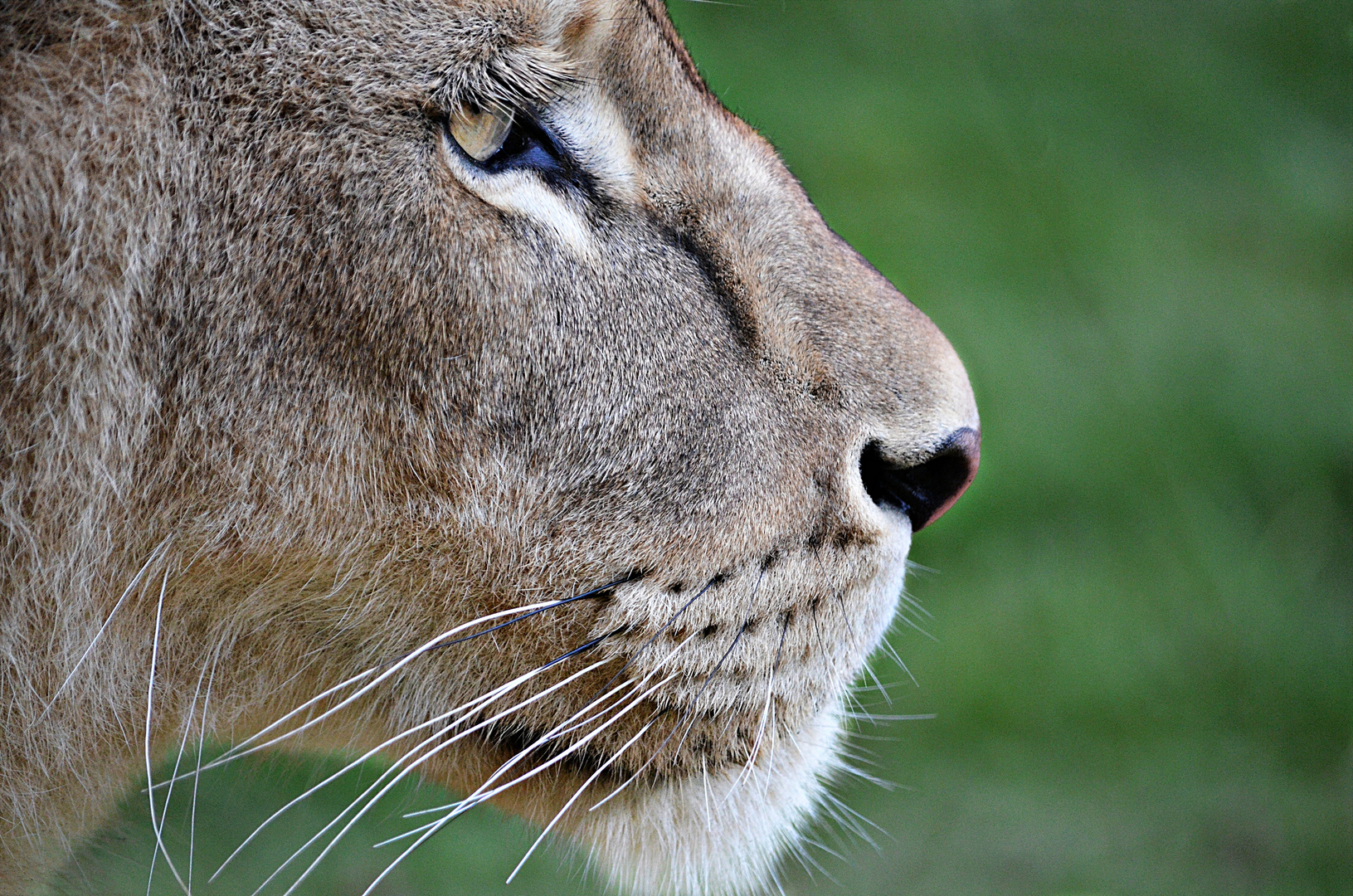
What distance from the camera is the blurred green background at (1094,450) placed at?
12.4 feet

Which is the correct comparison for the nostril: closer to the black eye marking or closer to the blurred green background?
the black eye marking

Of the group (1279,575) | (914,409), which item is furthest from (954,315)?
(914,409)

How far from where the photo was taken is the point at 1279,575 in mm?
5328

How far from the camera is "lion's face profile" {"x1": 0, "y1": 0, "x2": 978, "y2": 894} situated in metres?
1.50

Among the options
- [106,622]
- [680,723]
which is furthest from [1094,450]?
[106,622]

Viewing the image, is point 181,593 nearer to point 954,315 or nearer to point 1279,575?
point 954,315

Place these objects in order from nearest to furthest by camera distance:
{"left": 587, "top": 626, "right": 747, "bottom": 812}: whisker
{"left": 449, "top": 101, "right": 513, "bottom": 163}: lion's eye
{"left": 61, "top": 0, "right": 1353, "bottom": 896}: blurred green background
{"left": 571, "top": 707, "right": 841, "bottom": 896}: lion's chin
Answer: {"left": 449, "top": 101, "right": 513, "bottom": 163}: lion's eye, {"left": 587, "top": 626, "right": 747, "bottom": 812}: whisker, {"left": 571, "top": 707, "right": 841, "bottom": 896}: lion's chin, {"left": 61, "top": 0, "right": 1353, "bottom": 896}: blurred green background

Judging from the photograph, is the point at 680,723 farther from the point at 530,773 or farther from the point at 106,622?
the point at 106,622

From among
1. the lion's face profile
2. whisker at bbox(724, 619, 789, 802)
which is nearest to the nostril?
the lion's face profile

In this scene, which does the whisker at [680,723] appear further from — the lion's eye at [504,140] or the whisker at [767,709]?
the lion's eye at [504,140]

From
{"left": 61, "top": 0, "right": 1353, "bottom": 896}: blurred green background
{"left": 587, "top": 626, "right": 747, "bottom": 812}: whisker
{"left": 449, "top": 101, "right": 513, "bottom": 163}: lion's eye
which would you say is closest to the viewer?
{"left": 449, "top": 101, "right": 513, "bottom": 163}: lion's eye

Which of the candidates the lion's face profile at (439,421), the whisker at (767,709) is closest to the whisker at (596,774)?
the lion's face profile at (439,421)

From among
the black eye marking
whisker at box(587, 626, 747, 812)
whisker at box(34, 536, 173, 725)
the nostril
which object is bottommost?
whisker at box(34, 536, 173, 725)

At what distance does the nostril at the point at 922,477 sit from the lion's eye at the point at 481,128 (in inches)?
28.0
